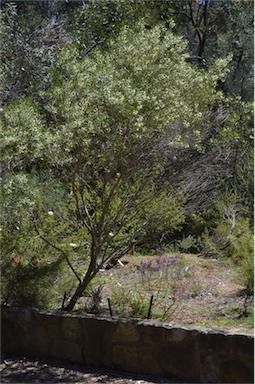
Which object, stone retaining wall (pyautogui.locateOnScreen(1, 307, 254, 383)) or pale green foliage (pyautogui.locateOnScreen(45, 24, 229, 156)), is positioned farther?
pale green foliage (pyautogui.locateOnScreen(45, 24, 229, 156))

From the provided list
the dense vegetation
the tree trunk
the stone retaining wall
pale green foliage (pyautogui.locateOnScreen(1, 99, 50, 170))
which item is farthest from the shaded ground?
pale green foliage (pyautogui.locateOnScreen(1, 99, 50, 170))

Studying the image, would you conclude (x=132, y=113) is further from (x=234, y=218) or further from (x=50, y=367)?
(x=234, y=218)

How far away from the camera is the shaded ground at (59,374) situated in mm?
4562

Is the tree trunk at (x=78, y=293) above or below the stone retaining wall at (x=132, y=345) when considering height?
above

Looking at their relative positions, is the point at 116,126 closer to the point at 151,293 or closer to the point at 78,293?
the point at 78,293

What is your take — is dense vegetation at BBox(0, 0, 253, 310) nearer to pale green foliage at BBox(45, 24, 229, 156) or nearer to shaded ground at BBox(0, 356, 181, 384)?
pale green foliage at BBox(45, 24, 229, 156)

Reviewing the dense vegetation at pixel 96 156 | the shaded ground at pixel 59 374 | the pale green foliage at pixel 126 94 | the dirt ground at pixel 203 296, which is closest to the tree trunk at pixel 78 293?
the dense vegetation at pixel 96 156

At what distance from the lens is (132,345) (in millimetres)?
4750

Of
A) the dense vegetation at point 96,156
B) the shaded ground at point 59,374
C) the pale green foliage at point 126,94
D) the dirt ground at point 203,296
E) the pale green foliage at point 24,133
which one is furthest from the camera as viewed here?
the pale green foliage at point 24,133

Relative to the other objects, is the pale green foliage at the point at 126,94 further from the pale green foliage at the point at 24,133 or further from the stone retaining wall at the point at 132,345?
the stone retaining wall at the point at 132,345

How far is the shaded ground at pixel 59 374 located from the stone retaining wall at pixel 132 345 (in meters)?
0.08

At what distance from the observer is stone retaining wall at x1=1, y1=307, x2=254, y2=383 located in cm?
431

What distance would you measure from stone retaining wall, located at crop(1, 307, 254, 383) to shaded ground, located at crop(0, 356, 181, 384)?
0.08 meters

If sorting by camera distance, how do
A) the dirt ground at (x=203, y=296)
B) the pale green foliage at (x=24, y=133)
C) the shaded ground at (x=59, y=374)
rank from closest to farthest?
the shaded ground at (x=59, y=374), the dirt ground at (x=203, y=296), the pale green foliage at (x=24, y=133)
